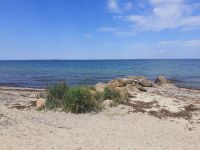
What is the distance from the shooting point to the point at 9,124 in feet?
41.3

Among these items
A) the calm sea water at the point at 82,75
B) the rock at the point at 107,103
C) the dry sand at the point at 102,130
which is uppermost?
the rock at the point at 107,103

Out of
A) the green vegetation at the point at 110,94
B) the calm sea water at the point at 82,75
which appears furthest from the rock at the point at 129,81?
the green vegetation at the point at 110,94

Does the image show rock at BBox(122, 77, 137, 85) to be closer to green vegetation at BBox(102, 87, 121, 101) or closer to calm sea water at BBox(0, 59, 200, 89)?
calm sea water at BBox(0, 59, 200, 89)

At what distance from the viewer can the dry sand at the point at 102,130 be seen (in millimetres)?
10406

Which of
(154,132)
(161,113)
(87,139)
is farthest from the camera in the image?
(161,113)

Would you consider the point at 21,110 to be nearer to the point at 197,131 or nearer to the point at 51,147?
the point at 51,147

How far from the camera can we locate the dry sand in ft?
34.1

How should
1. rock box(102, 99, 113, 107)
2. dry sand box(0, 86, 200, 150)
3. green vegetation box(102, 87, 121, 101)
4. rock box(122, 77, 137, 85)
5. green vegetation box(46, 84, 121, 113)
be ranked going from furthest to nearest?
rock box(122, 77, 137, 85), green vegetation box(102, 87, 121, 101), rock box(102, 99, 113, 107), green vegetation box(46, 84, 121, 113), dry sand box(0, 86, 200, 150)

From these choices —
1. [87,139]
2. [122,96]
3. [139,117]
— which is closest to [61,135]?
[87,139]

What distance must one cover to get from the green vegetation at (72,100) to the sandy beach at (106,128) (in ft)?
1.66

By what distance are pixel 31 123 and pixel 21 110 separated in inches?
134

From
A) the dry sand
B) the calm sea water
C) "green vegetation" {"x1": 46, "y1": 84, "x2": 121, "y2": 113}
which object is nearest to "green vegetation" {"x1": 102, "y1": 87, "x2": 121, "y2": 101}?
"green vegetation" {"x1": 46, "y1": 84, "x2": 121, "y2": 113}

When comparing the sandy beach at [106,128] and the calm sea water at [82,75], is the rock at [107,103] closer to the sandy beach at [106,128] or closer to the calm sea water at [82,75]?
the sandy beach at [106,128]

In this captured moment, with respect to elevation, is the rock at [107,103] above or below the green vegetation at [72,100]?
below
